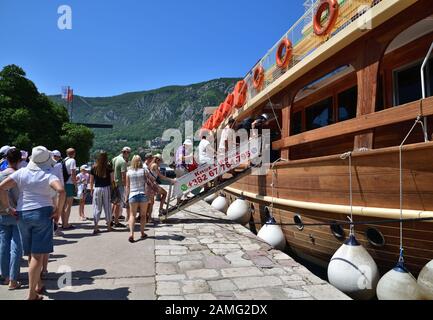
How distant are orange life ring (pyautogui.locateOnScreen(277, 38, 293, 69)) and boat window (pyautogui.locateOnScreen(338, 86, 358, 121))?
1.58 m

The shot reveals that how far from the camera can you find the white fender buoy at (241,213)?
8961 millimetres

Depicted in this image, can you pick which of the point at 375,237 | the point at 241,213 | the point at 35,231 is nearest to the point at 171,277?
the point at 35,231

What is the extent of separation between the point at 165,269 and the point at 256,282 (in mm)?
1296

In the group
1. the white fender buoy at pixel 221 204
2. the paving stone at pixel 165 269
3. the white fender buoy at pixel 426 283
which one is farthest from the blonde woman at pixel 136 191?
the white fender buoy at pixel 221 204

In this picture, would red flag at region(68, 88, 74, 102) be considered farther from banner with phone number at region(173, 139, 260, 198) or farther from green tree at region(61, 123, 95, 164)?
banner with phone number at region(173, 139, 260, 198)

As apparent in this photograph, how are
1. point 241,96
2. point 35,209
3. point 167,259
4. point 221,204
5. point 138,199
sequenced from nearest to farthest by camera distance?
1. point 35,209
2. point 167,259
3. point 138,199
4. point 241,96
5. point 221,204

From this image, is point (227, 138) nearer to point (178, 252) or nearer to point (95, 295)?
point (178, 252)

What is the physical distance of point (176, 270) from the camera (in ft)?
15.0

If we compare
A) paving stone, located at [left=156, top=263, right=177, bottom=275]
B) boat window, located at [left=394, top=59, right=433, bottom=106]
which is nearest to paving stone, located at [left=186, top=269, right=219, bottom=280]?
paving stone, located at [left=156, top=263, right=177, bottom=275]

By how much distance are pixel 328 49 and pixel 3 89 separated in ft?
52.4
